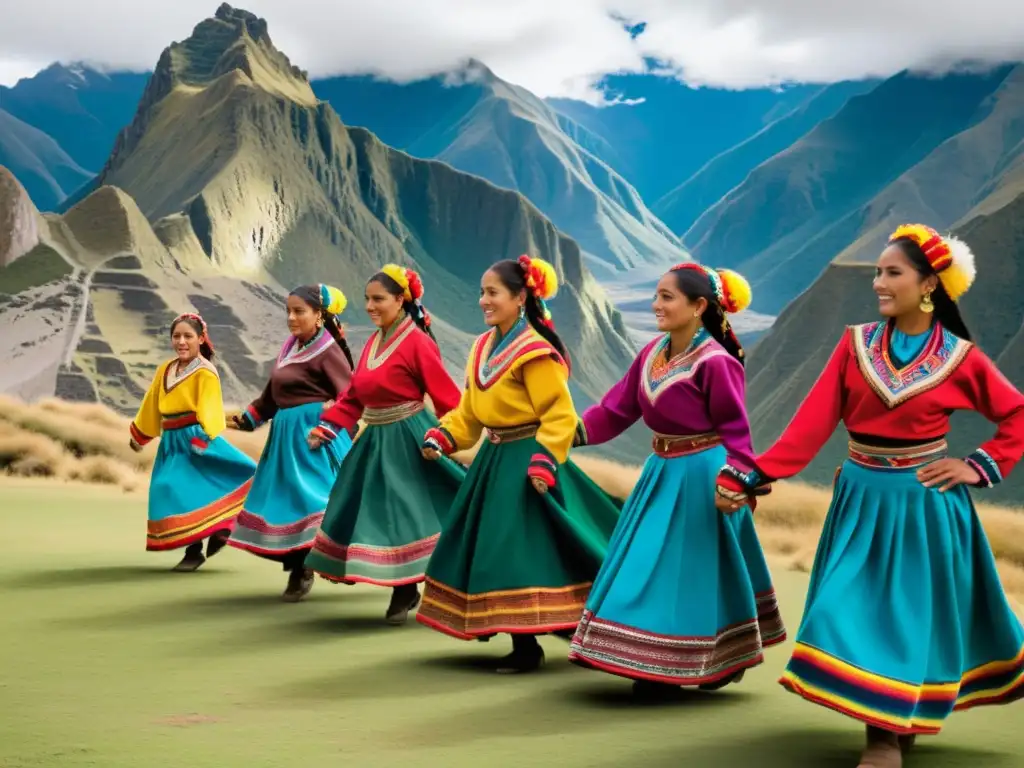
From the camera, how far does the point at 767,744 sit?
4406 mm

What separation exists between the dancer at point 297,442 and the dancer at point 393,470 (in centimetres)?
61

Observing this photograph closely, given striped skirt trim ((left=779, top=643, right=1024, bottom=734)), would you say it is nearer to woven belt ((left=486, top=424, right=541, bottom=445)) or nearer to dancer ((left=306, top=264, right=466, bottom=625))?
woven belt ((left=486, top=424, right=541, bottom=445))

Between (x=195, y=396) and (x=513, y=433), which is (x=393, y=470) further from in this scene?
(x=195, y=396)

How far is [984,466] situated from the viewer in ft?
14.0

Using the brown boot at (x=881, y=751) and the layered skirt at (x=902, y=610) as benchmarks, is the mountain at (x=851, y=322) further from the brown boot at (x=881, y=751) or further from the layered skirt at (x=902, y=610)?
the brown boot at (x=881, y=751)

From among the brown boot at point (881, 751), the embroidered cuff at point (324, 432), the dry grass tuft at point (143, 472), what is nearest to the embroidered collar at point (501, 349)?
the embroidered cuff at point (324, 432)

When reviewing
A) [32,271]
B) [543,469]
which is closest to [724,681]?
[543,469]

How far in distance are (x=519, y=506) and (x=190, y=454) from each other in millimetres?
3310

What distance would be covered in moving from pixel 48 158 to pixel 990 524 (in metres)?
93.8

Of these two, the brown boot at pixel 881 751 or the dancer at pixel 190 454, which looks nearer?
the brown boot at pixel 881 751

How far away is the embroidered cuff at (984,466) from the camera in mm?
4246

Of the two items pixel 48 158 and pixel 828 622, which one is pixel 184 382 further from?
pixel 48 158

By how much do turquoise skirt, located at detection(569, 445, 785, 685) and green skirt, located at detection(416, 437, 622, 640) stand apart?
52 centimetres

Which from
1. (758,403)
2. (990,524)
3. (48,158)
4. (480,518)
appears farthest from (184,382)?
(48,158)
